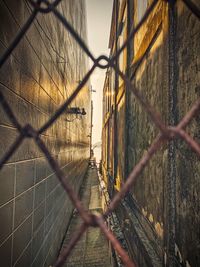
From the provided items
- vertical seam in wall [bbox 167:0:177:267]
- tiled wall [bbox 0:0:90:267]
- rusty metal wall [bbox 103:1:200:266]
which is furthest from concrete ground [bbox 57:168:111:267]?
vertical seam in wall [bbox 167:0:177:267]

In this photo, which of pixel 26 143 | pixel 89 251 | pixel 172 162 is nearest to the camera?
pixel 172 162

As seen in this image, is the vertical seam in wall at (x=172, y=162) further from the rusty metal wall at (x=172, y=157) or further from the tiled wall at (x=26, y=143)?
the tiled wall at (x=26, y=143)

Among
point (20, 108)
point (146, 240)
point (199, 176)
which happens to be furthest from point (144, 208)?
point (20, 108)

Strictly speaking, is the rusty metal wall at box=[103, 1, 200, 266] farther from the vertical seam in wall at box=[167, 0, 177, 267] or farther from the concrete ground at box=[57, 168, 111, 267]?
the concrete ground at box=[57, 168, 111, 267]

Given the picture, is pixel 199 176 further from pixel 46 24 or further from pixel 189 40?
pixel 46 24

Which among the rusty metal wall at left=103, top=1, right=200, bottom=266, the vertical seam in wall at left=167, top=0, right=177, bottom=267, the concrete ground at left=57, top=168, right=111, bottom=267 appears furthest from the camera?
the concrete ground at left=57, top=168, right=111, bottom=267

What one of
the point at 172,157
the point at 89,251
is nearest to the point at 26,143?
the point at 172,157

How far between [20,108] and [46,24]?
138 centimetres

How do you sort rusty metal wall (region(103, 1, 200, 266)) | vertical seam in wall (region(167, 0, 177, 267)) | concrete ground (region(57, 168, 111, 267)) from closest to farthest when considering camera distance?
rusty metal wall (region(103, 1, 200, 266))
vertical seam in wall (region(167, 0, 177, 267))
concrete ground (region(57, 168, 111, 267))

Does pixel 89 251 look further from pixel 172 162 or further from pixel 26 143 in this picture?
pixel 172 162

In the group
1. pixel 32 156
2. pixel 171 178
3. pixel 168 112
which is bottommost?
pixel 171 178

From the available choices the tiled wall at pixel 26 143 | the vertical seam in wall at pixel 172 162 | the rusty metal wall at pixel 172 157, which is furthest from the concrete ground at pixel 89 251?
the vertical seam in wall at pixel 172 162

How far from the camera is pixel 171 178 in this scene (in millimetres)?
1749

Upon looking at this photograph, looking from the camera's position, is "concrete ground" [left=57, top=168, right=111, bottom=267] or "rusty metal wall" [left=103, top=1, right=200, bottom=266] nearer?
"rusty metal wall" [left=103, top=1, right=200, bottom=266]
